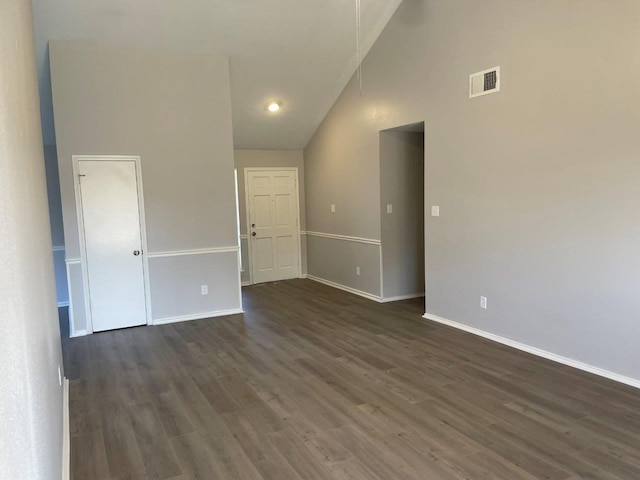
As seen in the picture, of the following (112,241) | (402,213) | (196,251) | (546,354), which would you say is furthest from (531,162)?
(112,241)

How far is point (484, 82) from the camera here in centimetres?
419

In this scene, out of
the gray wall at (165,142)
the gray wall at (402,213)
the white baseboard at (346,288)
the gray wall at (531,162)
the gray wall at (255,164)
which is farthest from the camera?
the gray wall at (255,164)

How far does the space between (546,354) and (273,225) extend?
4790 mm

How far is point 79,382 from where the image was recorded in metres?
3.62

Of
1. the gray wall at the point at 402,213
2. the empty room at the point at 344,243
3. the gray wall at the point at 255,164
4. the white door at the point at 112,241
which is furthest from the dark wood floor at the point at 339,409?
the gray wall at the point at 255,164

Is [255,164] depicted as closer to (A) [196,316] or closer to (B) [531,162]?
(A) [196,316]

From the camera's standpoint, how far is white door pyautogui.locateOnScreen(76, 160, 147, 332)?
4.84m

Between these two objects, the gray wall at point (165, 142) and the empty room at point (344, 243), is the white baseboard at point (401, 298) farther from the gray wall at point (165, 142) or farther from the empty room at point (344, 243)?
the gray wall at point (165, 142)

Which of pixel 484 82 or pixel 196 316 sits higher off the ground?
pixel 484 82

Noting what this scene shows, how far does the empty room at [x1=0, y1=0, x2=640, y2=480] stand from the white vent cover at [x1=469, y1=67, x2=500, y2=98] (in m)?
0.02

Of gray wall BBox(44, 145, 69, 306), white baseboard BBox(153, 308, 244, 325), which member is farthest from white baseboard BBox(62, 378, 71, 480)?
gray wall BBox(44, 145, 69, 306)

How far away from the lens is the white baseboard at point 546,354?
3.30 m

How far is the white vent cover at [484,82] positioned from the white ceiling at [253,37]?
5.36 ft

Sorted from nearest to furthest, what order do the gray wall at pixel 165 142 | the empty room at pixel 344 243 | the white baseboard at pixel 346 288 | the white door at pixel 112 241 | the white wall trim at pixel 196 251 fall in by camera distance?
the empty room at pixel 344 243 → the gray wall at pixel 165 142 → the white door at pixel 112 241 → the white wall trim at pixel 196 251 → the white baseboard at pixel 346 288
